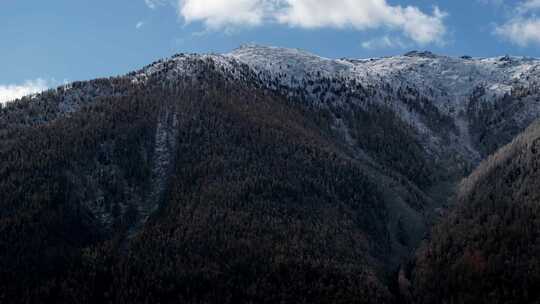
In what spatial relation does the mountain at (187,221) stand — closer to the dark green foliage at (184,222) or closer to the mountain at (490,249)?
the dark green foliage at (184,222)

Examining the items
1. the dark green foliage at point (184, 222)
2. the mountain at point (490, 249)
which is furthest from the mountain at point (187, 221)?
the mountain at point (490, 249)

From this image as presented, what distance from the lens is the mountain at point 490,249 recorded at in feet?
435

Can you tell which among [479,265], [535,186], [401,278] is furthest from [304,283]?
[535,186]

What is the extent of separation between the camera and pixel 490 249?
5620 inches

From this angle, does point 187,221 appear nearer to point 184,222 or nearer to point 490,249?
point 184,222

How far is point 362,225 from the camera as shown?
178250mm

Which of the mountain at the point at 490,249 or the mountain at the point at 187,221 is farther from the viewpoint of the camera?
the mountain at the point at 187,221

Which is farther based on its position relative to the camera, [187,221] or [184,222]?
[187,221]

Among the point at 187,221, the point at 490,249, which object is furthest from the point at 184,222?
the point at 490,249

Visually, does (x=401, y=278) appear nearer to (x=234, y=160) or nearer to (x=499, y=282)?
(x=499, y=282)

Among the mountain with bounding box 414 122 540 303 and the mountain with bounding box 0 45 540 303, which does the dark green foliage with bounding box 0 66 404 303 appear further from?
the mountain with bounding box 414 122 540 303

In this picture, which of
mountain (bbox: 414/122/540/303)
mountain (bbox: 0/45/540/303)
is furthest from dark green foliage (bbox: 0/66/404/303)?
mountain (bbox: 414/122/540/303)

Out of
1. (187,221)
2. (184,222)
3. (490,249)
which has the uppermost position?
(187,221)

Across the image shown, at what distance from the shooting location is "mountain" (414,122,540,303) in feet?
435
